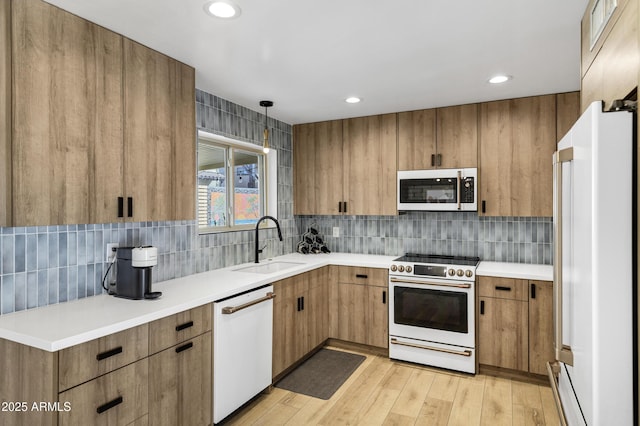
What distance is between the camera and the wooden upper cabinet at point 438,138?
353cm

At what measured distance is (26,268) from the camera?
1.98 m

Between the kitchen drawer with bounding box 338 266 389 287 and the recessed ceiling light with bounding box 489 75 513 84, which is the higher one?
the recessed ceiling light with bounding box 489 75 513 84

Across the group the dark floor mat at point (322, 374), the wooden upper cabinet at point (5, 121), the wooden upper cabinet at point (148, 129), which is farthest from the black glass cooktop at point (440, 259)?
the wooden upper cabinet at point (5, 121)

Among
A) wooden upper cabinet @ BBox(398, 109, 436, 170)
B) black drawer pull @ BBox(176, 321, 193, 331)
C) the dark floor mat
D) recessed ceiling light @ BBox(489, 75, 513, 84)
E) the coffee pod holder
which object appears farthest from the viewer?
the coffee pod holder

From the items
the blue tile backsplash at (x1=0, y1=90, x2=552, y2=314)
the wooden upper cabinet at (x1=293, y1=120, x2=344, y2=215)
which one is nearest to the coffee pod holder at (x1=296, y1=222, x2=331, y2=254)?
the blue tile backsplash at (x1=0, y1=90, x2=552, y2=314)

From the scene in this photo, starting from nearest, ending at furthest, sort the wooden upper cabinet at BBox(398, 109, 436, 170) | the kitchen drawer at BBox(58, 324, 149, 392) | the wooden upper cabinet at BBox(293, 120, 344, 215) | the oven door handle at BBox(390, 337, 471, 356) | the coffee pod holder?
the kitchen drawer at BBox(58, 324, 149, 392) < the oven door handle at BBox(390, 337, 471, 356) < the wooden upper cabinet at BBox(398, 109, 436, 170) < the wooden upper cabinet at BBox(293, 120, 344, 215) < the coffee pod holder

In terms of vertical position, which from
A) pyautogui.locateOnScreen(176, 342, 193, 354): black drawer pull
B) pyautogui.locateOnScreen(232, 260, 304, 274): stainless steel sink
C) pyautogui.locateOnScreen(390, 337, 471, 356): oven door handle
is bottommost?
pyautogui.locateOnScreen(390, 337, 471, 356): oven door handle

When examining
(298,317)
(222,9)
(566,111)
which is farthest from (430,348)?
(222,9)

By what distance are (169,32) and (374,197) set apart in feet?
8.21

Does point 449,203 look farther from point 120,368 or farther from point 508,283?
point 120,368

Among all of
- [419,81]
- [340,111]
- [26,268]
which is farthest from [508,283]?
[26,268]

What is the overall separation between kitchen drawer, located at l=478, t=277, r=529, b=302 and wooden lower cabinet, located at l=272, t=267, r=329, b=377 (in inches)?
57.3

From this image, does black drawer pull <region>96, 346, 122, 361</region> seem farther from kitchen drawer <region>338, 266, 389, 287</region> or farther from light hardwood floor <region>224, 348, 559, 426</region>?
kitchen drawer <region>338, 266, 389, 287</region>

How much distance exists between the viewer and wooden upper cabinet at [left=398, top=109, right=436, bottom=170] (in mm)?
3684
